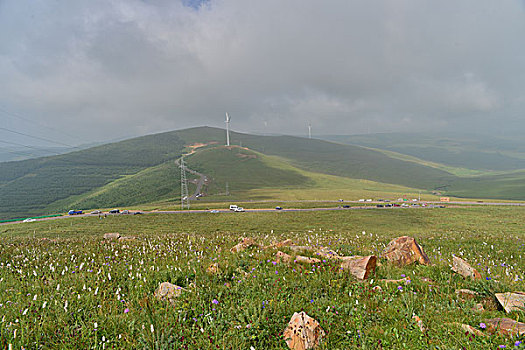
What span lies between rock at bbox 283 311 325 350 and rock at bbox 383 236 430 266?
5.45 m

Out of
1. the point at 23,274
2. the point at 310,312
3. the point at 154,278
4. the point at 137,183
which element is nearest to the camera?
the point at 310,312

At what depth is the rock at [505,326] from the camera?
12.4 ft

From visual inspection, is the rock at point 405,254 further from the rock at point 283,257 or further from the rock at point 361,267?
the rock at point 283,257

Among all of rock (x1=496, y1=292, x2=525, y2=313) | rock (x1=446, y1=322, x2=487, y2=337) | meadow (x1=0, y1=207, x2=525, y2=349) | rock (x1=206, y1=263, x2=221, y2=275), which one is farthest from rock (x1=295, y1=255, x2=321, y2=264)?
rock (x1=496, y1=292, x2=525, y2=313)

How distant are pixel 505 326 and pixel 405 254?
14.6 ft

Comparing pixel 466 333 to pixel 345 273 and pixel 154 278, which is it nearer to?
pixel 345 273

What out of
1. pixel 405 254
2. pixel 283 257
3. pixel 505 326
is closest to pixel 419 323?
pixel 505 326

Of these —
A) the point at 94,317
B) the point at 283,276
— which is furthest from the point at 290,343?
the point at 94,317

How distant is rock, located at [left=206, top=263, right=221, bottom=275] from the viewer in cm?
643

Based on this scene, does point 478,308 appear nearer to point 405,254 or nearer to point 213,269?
point 405,254

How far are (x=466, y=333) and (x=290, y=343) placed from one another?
301 cm

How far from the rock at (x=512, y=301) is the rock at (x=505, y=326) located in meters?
0.55

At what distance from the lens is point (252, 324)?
4406 millimetres

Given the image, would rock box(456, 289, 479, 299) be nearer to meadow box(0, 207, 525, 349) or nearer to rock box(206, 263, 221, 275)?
meadow box(0, 207, 525, 349)
